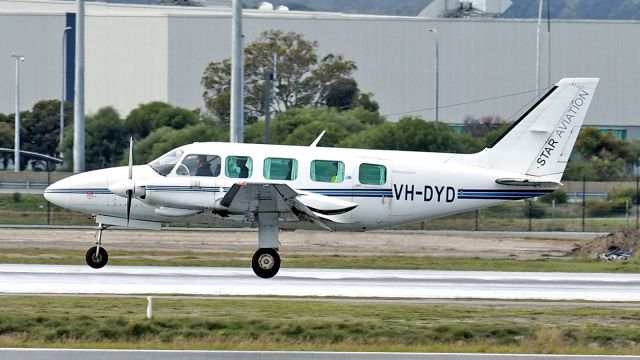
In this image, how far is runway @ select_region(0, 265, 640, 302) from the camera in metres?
24.2

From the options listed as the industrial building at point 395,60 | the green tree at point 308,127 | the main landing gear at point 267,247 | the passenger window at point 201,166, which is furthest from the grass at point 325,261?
the industrial building at point 395,60

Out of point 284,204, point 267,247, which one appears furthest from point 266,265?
point 284,204

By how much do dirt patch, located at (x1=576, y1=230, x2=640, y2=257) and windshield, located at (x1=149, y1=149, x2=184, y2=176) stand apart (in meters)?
16.9

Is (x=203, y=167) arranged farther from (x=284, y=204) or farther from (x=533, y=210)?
(x=533, y=210)

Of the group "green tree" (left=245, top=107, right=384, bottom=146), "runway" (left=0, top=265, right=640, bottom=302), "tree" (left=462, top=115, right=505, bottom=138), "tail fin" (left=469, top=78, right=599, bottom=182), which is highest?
"tree" (left=462, top=115, right=505, bottom=138)

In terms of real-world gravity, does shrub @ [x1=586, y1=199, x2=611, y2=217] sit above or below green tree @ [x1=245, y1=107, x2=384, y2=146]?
below

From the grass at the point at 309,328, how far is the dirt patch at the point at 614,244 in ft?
56.2

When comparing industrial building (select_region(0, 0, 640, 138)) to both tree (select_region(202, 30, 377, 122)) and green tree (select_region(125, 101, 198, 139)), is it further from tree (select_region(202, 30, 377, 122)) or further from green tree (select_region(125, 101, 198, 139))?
green tree (select_region(125, 101, 198, 139))

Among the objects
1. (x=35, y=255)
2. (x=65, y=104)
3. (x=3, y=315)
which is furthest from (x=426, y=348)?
(x=65, y=104)

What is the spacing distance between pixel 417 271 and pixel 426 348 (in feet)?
40.1

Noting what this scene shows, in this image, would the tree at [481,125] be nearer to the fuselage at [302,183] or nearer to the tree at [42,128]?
the tree at [42,128]

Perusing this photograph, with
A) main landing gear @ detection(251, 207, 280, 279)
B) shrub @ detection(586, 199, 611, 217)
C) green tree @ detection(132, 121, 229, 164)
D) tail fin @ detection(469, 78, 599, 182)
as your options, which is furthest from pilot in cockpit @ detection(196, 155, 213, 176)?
green tree @ detection(132, 121, 229, 164)

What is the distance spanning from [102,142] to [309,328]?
52.7 meters

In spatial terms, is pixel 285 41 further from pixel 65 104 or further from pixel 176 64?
pixel 65 104
